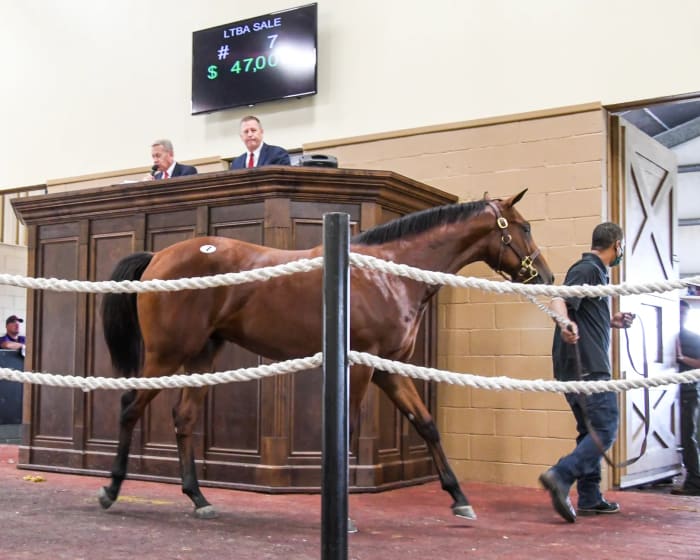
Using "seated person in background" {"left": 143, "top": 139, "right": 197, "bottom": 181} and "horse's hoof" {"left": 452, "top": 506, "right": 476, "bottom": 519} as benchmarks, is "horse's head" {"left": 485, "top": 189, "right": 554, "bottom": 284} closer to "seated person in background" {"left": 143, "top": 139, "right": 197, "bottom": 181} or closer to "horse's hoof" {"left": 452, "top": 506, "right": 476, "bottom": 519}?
"horse's hoof" {"left": 452, "top": 506, "right": 476, "bottom": 519}

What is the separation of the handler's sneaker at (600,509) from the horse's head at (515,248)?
3.65ft

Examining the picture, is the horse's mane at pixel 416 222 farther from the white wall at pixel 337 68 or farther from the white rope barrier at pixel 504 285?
the white wall at pixel 337 68

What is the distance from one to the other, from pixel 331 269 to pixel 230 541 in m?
1.54

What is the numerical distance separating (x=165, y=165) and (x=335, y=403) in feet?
13.1

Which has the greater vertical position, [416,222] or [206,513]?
[416,222]

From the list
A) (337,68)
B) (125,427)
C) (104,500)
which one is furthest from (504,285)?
(337,68)

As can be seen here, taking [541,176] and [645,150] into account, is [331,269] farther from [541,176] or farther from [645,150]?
[645,150]

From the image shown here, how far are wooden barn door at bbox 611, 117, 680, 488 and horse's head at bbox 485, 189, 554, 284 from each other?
1.45 meters

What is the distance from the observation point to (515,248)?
401 cm

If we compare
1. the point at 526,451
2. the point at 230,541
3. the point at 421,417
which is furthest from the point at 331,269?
the point at 526,451

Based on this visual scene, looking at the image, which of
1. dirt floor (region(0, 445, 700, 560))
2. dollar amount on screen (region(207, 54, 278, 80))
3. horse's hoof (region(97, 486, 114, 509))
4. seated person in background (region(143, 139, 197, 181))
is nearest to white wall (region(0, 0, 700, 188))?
dollar amount on screen (region(207, 54, 278, 80))

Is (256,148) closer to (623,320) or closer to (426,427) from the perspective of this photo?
(426,427)

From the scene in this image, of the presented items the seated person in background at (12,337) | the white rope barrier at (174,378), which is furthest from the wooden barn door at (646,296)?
the seated person in background at (12,337)

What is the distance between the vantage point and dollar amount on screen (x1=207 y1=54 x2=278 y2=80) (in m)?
6.60
